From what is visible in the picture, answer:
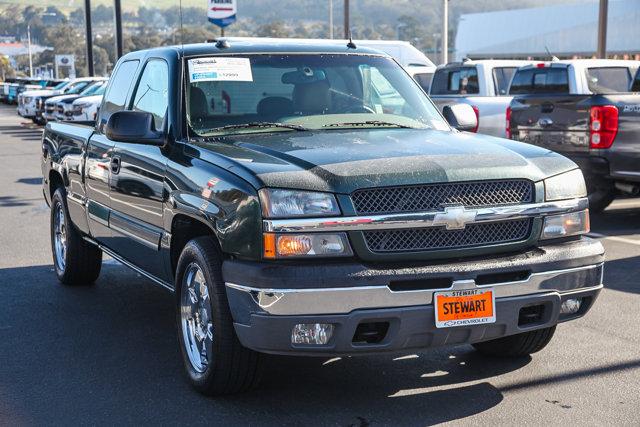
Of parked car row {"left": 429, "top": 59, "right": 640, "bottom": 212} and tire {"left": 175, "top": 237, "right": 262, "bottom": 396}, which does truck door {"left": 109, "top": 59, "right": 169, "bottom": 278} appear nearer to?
tire {"left": 175, "top": 237, "right": 262, "bottom": 396}

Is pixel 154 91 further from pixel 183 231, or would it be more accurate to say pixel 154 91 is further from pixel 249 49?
pixel 183 231

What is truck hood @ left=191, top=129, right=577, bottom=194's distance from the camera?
4555 millimetres

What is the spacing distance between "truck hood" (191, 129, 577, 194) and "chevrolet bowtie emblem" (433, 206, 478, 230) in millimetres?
149

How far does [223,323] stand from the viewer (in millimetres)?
4676

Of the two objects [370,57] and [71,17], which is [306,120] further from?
[71,17]

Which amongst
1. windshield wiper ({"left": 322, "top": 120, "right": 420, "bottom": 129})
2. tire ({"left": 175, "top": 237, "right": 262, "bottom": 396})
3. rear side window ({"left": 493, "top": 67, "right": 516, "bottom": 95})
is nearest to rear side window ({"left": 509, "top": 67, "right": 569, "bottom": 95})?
rear side window ({"left": 493, "top": 67, "right": 516, "bottom": 95})

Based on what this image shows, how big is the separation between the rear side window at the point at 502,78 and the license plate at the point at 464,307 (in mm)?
12244

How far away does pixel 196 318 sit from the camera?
5.15 m

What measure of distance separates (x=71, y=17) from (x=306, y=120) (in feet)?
606

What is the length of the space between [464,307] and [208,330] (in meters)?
1.30

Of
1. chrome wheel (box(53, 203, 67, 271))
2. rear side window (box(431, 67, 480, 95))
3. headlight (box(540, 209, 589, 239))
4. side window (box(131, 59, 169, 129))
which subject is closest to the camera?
headlight (box(540, 209, 589, 239))

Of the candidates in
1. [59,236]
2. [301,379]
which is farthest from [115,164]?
[59,236]

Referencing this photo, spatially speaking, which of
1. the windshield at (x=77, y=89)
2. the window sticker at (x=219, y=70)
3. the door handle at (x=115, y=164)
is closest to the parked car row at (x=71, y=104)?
the windshield at (x=77, y=89)

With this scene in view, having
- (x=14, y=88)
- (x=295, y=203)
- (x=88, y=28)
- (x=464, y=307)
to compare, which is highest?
(x=88, y=28)
